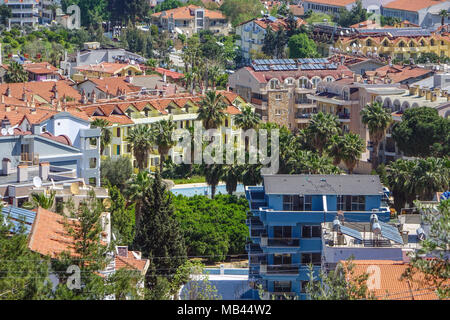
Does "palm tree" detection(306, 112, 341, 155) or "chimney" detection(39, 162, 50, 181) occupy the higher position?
"palm tree" detection(306, 112, 341, 155)

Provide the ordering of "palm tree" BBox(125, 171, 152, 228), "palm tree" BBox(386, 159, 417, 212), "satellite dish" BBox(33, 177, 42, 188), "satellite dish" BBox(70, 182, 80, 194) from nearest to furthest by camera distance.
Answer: "satellite dish" BBox(70, 182, 80, 194) → "satellite dish" BBox(33, 177, 42, 188) → "palm tree" BBox(125, 171, 152, 228) → "palm tree" BBox(386, 159, 417, 212)

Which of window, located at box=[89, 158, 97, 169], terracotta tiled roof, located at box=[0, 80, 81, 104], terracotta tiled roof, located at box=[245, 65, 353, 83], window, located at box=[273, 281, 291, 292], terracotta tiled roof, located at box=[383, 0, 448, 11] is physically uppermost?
terracotta tiled roof, located at box=[383, 0, 448, 11]

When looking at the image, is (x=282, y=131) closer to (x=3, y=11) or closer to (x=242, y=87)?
(x=242, y=87)

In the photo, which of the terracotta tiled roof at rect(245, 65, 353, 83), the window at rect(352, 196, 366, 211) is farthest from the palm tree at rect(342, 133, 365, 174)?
the terracotta tiled roof at rect(245, 65, 353, 83)

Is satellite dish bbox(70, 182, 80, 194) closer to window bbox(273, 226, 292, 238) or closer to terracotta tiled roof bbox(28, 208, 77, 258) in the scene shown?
terracotta tiled roof bbox(28, 208, 77, 258)

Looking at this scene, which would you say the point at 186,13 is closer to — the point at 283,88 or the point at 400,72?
the point at 400,72

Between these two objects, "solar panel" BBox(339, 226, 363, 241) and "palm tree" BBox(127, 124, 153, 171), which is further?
"palm tree" BBox(127, 124, 153, 171)

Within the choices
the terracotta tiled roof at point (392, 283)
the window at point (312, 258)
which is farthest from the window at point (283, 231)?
the terracotta tiled roof at point (392, 283)

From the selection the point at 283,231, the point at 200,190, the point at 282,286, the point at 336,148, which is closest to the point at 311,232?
the point at 283,231
